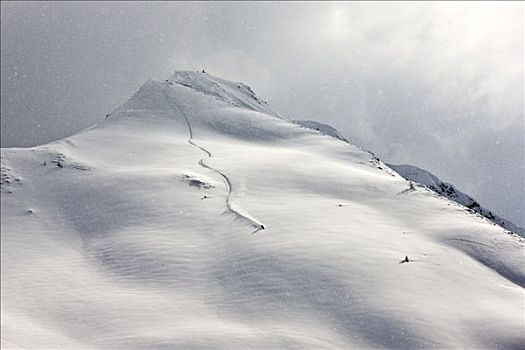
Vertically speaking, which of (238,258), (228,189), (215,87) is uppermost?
(215,87)

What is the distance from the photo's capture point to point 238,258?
16.5 meters

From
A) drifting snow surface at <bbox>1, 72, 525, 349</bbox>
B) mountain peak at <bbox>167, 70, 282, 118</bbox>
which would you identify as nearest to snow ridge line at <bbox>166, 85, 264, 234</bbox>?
drifting snow surface at <bbox>1, 72, 525, 349</bbox>

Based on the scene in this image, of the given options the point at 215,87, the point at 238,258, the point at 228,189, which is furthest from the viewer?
the point at 215,87

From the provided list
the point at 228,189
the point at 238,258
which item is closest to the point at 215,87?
the point at 228,189

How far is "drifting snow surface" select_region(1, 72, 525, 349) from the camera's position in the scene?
12.7 m

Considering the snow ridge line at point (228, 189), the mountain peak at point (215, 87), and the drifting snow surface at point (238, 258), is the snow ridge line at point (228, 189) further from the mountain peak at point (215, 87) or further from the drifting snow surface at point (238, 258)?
the mountain peak at point (215, 87)

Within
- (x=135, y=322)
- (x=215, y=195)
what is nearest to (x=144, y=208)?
(x=215, y=195)

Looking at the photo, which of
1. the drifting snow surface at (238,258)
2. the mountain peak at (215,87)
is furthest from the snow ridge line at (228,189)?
the mountain peak at (215,87)

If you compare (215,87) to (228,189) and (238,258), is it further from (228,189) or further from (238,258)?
(238,258)

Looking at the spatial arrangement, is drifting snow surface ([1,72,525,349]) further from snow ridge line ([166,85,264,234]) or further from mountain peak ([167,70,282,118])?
mountain peak ([167,70,282,118])

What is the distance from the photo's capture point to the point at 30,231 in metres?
17.7

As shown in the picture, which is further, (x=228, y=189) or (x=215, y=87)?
(x=215, y=87)

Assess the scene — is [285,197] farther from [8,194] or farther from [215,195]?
[8,194]

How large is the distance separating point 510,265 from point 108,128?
27.4 meters
